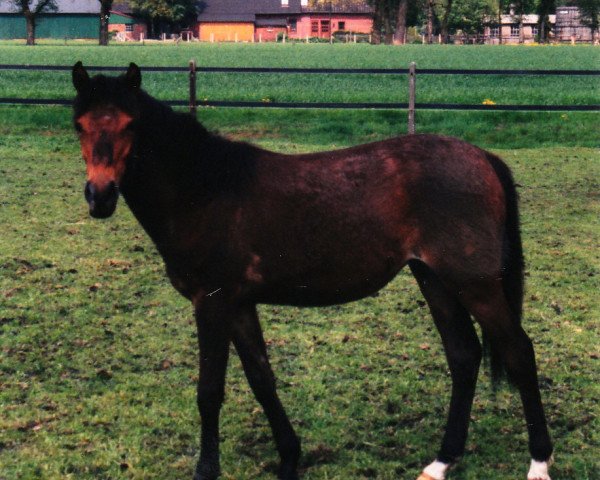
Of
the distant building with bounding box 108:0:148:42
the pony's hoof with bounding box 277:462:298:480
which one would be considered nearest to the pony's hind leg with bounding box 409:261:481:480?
the pony's hoof with bounding box 277:462:298:480

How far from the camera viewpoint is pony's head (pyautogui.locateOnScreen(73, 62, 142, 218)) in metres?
3.39

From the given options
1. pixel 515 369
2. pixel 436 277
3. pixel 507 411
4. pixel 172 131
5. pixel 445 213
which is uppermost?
pixel 172 131

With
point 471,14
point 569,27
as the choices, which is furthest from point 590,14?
point 471,14

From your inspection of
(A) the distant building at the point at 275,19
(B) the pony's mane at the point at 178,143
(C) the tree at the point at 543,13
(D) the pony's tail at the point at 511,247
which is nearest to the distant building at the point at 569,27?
(C) the tree at the point at 543,13

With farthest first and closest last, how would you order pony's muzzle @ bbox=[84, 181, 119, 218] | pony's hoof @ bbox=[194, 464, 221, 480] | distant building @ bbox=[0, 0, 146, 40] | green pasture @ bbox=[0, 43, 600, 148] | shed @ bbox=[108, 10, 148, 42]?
shed @ bbox=[108, 10, 148, 42]
distant building @ bbox=[0, 0, 146, 40]
green pasture @ bbox=[0, 43, 600, 148]
pony's hoof @ bbox=[194, 464, 221, 480]
pony's muzzle @ bbox=[84, 181, 119, 218]

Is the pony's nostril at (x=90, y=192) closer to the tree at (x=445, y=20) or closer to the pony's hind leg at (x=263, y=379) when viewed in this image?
the pony's hind leg at (x=263, y=379)

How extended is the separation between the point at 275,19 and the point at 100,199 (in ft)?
386

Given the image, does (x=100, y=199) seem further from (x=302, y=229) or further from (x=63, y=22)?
(x=63, y=22)

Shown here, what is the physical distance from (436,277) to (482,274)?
13.4 inches

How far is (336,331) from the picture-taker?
6.43 metres

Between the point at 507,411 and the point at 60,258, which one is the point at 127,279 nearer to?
the point at 60,258

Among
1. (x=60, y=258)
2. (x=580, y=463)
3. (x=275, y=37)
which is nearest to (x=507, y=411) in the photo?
(x=580, y=463)

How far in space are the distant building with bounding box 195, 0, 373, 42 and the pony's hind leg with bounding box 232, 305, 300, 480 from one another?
360 feet

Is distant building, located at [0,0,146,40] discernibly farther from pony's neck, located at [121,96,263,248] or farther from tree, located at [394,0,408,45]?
pony's neck, located at [121,96,263,248]
